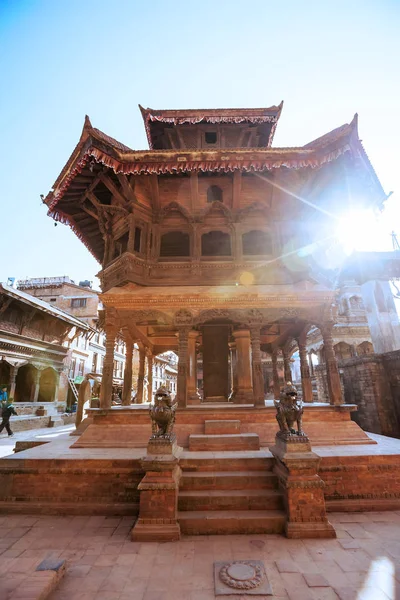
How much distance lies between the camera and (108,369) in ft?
27.0

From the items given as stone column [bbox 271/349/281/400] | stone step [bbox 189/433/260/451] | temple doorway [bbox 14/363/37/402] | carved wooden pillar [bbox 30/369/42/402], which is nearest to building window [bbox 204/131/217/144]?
stone column [bbox 271/349/281/400]

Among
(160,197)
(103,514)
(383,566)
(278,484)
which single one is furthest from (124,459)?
(160,197)

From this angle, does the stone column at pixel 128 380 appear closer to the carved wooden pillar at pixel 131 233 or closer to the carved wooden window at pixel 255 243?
the carved wooden pillar at pixel 131 233

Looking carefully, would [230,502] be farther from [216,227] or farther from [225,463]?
[216,227]

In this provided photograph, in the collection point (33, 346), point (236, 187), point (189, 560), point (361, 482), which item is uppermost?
point (236, 187)

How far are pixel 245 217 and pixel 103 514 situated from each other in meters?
9.12

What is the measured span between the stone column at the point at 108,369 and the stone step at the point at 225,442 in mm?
2807

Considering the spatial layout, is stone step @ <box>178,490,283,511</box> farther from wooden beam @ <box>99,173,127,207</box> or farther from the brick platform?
wooden beam @ <box>99,173,127,207</box>

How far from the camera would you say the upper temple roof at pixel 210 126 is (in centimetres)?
1164

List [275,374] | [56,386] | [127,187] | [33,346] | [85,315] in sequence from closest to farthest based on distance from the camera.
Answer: [127,187], [275,374], [33,346], [56,386], [85,315]

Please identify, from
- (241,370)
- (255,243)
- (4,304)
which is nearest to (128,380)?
(241,370)

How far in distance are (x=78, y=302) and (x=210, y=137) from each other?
26.8m

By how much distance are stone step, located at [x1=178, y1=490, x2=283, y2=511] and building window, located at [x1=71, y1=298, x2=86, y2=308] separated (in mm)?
31501

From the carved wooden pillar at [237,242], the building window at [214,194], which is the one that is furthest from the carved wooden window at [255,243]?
the building window at [214,194]
